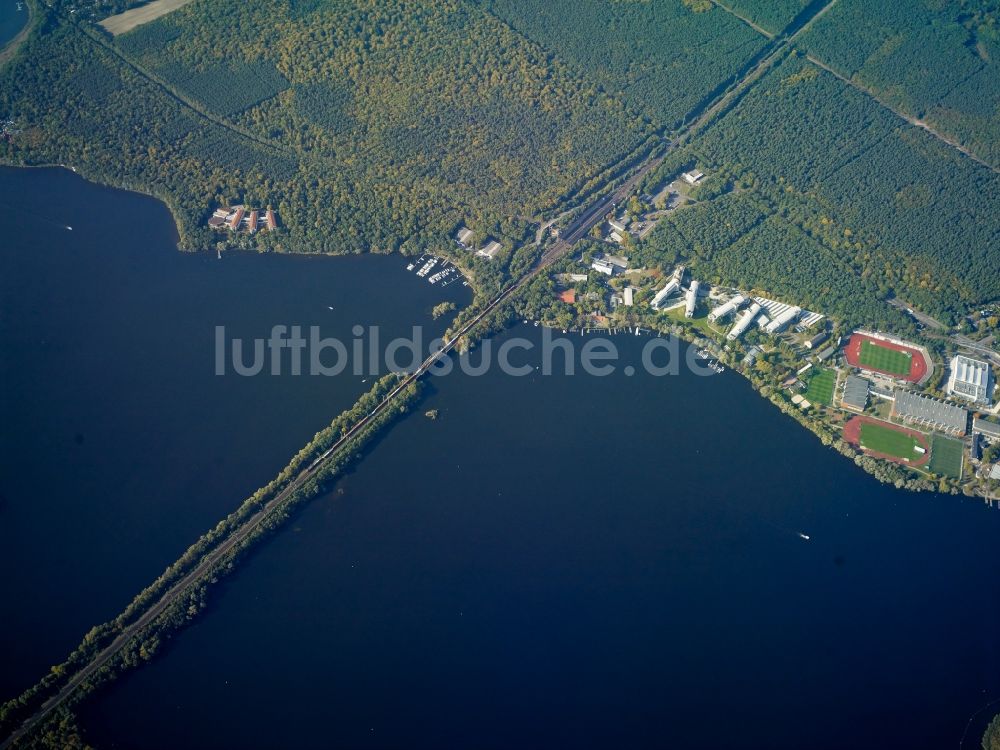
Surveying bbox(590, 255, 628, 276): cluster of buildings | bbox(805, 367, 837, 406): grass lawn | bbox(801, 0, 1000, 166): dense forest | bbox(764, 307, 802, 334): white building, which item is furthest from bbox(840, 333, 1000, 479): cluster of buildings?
bbox(801, 0, 1000, 166): dense forest

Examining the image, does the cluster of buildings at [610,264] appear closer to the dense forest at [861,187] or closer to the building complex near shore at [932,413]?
the dense forest at [861,187]

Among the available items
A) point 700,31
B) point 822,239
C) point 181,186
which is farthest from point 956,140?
point 181,186

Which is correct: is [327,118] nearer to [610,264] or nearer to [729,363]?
[610,264]

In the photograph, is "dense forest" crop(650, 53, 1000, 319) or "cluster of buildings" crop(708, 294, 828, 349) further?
"dense forest" crop(650, 53, 1000, 319)

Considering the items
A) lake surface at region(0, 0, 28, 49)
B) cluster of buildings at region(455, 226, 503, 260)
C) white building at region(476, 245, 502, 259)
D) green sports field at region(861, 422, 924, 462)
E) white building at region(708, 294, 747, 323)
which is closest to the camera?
green sports field at region(861, 422, 924, 462)

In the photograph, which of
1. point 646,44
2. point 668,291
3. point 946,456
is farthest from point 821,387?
point 646,44

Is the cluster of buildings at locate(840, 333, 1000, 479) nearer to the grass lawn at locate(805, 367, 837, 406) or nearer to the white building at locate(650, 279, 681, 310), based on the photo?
the grass lawn at locate(805, 367, 837, 406)

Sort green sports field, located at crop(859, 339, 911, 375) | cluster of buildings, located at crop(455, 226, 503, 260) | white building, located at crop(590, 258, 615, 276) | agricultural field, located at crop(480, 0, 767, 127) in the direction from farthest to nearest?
agricultural field, located at crop(480, 0, 767, 127)
cluster of buildings, located at crop(455, 226, 503, 260)
white building, located at crop(590, 258, 615, 276)
green sports field, located at crop(859, 339, 911, 375)
